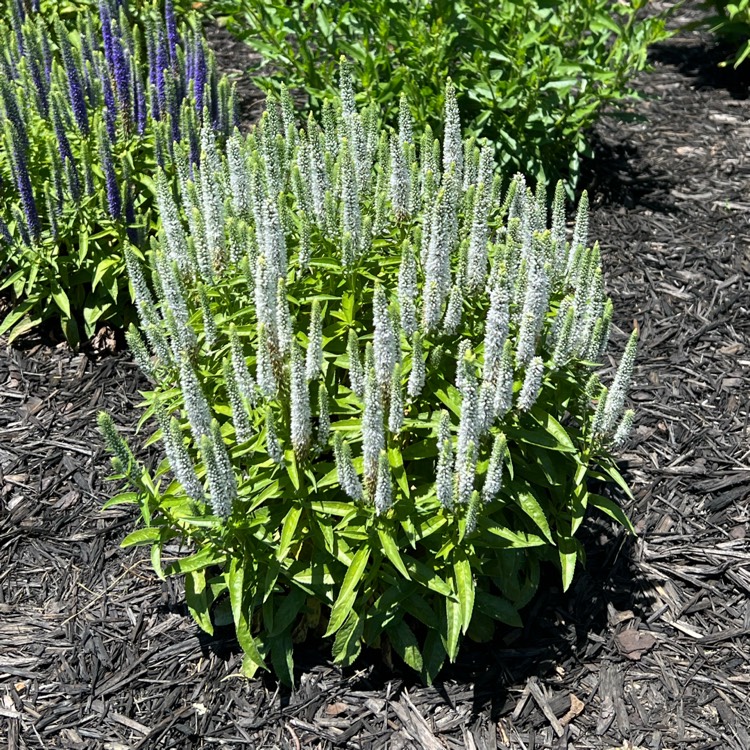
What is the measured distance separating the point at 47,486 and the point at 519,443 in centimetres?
321

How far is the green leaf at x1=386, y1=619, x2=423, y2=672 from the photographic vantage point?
14.2ft

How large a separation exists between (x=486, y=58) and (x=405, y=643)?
514 cm

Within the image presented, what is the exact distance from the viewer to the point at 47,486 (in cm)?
573

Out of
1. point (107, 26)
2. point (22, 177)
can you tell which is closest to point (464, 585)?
point (22, 177)

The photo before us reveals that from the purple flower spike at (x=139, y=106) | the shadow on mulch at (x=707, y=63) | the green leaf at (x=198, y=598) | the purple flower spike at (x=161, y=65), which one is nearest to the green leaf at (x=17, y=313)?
the purple flower spike at (x=139, y=106)

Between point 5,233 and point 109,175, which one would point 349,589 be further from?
point 5,233

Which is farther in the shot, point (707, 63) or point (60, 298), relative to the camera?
point (707, 63)

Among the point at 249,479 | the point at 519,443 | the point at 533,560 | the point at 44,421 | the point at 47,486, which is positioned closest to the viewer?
the point at 249,479

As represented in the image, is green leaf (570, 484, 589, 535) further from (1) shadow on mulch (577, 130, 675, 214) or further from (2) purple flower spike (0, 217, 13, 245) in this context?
(1) shadow on mulch (577, 130, 675, 214)

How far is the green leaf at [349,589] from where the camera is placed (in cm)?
391

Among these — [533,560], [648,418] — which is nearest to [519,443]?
[533,560]

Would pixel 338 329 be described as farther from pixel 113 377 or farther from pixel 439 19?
pixel 439 19

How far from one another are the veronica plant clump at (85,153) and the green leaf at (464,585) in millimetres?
3450

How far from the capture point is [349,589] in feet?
12.8
